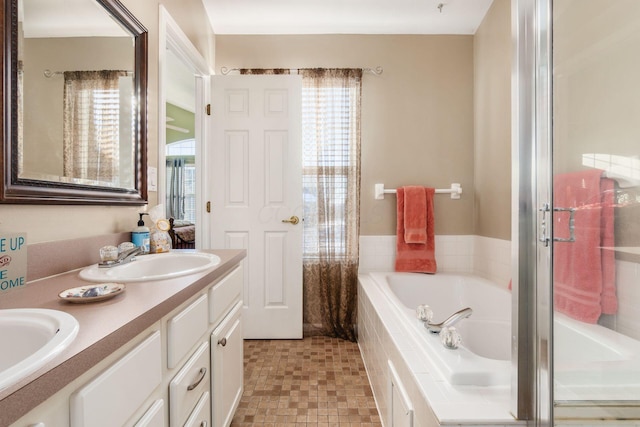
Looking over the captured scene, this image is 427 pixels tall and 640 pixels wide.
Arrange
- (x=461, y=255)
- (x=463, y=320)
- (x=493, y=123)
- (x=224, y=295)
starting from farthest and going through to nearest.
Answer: (x=461, y=255) → (x=493, y=123) → (x=463, y=320) → (x=224, y=295)

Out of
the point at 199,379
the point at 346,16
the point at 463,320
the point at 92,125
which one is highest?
the point at 346,16

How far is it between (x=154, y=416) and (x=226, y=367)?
24.4 inches

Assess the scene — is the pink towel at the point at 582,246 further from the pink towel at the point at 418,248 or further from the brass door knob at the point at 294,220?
the brass door knob at the point at 294,220

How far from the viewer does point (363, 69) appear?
252 centimetres

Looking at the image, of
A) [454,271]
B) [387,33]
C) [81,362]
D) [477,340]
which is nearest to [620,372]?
[81,362]

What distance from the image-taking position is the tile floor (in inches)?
60.9

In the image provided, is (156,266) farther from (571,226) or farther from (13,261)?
(571,226)

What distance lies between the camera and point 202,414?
3.42 ft

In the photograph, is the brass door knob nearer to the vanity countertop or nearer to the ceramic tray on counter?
the vanity countertop

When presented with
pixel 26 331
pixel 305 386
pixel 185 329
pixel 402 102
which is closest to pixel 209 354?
pixel 185 329

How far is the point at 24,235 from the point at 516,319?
1308 mm

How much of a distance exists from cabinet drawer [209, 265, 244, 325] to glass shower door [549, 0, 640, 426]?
1.03 metres

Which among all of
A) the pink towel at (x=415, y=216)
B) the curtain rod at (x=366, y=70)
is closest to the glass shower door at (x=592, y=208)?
the pink towel at (x=415, y=216)

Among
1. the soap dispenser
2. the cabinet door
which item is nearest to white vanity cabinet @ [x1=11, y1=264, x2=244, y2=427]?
the cabinet door
